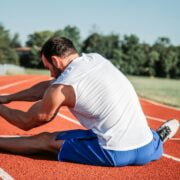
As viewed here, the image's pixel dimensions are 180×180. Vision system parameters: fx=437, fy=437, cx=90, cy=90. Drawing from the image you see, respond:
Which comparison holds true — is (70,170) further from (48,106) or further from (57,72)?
(57,72)

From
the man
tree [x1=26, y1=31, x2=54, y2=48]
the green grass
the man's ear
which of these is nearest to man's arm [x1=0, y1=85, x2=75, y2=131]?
the man

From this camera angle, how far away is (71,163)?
5.38 metres

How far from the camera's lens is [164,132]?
6.27 meters

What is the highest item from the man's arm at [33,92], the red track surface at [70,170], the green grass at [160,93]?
the man's arm at [33,92]

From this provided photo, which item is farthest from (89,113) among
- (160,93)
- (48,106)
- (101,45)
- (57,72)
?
(101,45)

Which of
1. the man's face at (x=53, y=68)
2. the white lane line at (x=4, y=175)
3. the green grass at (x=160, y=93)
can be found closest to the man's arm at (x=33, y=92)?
the man's face at (x=53, y=68)

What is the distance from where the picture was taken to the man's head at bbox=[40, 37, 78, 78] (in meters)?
4.94

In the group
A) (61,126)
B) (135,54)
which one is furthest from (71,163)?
(135,54)

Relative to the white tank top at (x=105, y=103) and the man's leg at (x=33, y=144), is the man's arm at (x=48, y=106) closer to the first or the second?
the white tank top at (x=105, y=103)

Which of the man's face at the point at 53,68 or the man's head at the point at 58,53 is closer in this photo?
the man's head at the point at 58,53

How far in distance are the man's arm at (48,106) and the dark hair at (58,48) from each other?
1.30 ft

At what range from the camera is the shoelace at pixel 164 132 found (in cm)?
621

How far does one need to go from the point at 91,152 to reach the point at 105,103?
647 millimetres

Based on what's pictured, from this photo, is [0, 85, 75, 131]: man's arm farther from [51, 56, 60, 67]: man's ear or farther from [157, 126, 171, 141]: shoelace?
[157, 126, 171, 141]: shoelace
